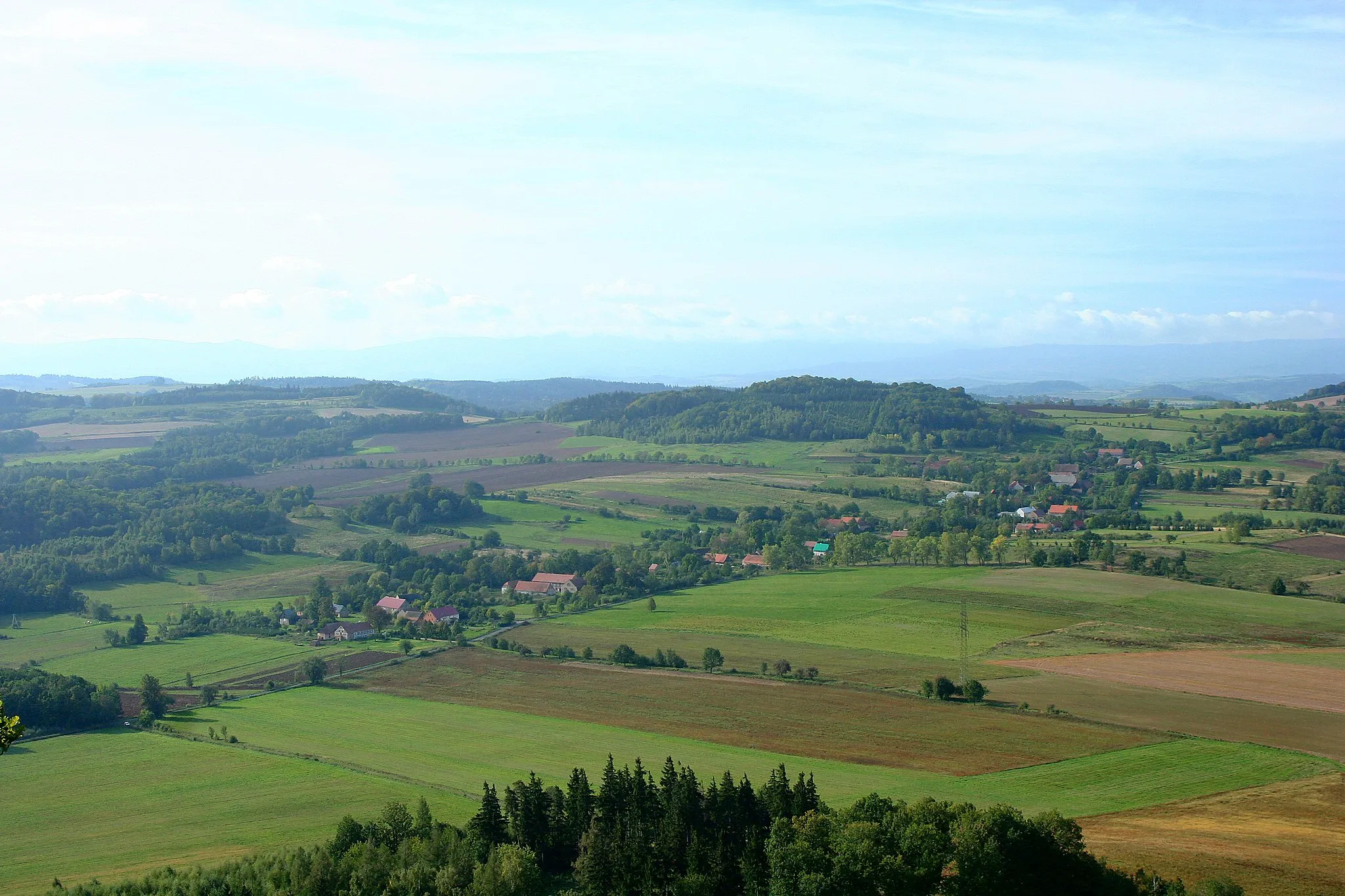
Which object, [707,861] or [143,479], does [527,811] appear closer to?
[707,861]

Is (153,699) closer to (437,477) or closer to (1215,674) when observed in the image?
(1215,674)

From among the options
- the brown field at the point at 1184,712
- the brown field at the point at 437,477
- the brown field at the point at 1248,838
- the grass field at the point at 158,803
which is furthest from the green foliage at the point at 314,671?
the brown field at the point at 437,477

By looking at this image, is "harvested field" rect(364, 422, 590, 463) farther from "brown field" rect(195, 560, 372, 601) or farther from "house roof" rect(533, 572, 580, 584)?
"house roof" rect(533, 572, 580, 584)

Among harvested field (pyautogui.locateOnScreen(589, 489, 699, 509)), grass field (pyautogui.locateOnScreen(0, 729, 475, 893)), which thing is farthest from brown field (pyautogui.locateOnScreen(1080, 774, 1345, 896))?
harvested field (pyautogui.locateOnScreen(589, 489, 699, 509))

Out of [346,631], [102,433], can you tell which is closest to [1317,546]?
[346,631]

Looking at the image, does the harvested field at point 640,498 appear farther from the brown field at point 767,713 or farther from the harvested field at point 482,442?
the brown field at point 767,713
